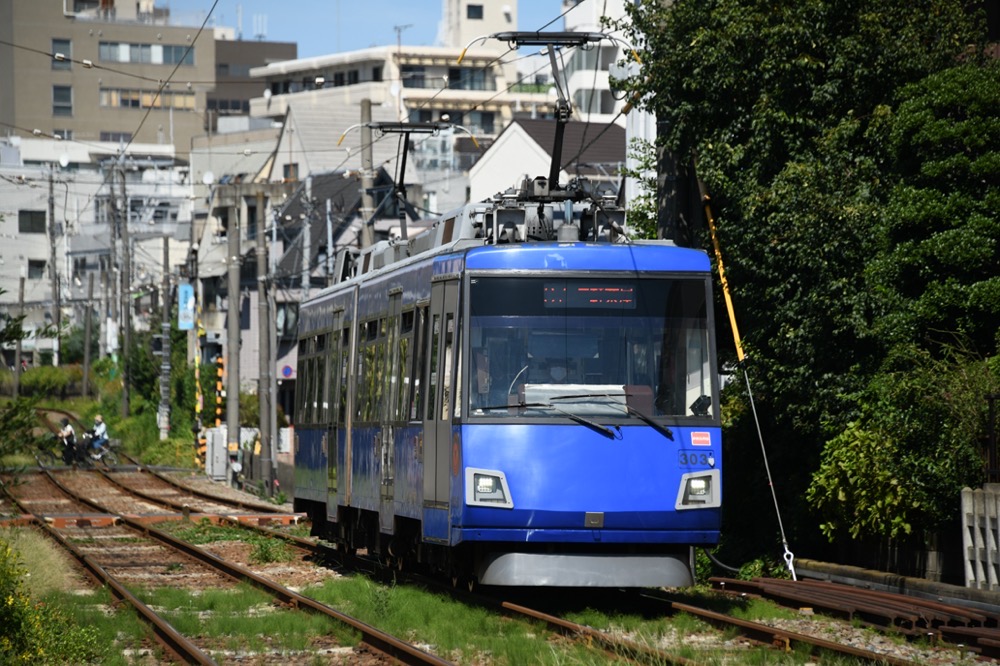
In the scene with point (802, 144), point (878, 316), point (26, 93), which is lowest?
point (878, 316)

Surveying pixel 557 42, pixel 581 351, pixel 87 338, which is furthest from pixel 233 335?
pixel 87 338

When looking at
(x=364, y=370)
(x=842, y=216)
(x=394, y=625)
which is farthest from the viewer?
(x=842, y=216)

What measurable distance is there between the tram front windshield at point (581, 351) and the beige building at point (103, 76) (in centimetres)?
11909

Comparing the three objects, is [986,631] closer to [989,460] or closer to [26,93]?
[989,460]

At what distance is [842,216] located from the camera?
19.2 metres

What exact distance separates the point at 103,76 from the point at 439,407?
4954 inches

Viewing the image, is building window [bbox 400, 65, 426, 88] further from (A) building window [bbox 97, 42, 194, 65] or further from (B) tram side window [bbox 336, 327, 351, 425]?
(B) tram side window [bbox 336, 327, 351, 425]

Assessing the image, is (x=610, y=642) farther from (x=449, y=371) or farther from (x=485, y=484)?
(x=449, y=371)

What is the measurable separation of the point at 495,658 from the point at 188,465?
1744 inches

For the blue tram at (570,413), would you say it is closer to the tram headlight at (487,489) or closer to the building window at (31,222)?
the tram headlight at (487,489)

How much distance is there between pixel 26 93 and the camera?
133 metres

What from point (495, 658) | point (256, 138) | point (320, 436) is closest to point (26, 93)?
point (256, 138)

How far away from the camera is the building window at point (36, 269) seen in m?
107

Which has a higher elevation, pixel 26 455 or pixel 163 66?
pixel 163 66
